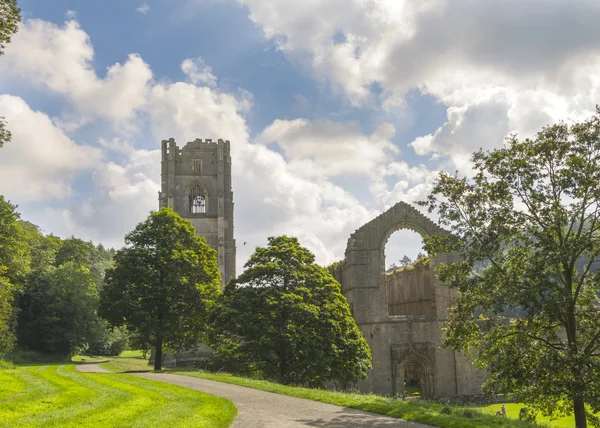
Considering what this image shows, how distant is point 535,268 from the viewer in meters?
15.5

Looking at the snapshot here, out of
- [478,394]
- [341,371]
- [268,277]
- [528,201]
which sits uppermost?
[528,201]

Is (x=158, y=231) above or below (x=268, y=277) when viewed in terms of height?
above

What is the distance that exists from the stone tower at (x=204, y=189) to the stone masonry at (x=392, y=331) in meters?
27.2

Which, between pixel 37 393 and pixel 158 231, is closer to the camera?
pixel 37 393

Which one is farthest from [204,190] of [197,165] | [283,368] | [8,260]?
[283,368]

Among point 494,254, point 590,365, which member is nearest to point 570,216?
point 494,254

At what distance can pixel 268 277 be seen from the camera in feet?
93.5

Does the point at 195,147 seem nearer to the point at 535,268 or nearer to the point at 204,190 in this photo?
the point at 204,190

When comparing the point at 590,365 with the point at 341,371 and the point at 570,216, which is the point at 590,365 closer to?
the point at 570,216

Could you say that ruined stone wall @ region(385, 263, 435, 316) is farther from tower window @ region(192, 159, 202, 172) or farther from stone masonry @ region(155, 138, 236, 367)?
tower window @ region(192, 159, 202, 172)

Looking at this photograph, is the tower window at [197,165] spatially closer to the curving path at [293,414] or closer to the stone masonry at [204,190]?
the stone masonry at [204,190]

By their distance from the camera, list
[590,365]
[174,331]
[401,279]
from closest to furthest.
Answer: [590,365], [174,331], [401,279]

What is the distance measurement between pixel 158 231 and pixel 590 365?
25.8 metres

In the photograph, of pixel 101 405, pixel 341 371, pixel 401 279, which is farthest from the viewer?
A: pixel 401 279
